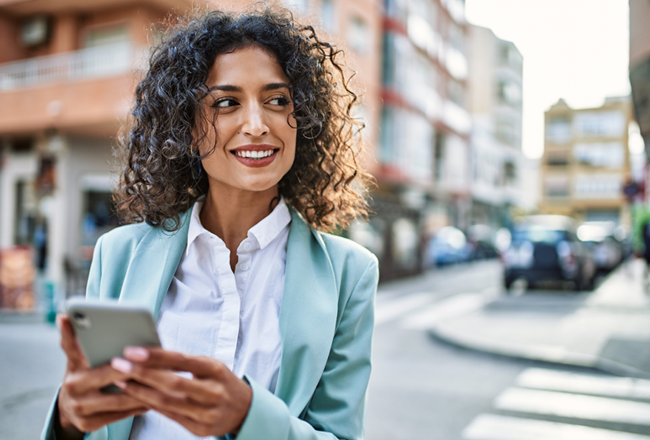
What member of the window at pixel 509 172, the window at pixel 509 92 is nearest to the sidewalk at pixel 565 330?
the window at pixel 509 92

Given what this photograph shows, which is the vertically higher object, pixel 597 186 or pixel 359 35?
pixel 359 35

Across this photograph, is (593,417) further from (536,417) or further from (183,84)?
(183,84)

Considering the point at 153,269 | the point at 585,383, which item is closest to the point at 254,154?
the point at 153,269

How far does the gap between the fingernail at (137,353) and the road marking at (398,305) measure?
380 inches

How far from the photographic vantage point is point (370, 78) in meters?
22.1

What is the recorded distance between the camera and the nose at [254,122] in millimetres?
1567

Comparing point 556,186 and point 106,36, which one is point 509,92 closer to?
point 556,186

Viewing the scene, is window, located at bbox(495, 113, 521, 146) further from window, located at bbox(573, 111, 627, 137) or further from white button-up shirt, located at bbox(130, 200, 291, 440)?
white button-up shirt, located at bbox(130, 200, 291, 440)

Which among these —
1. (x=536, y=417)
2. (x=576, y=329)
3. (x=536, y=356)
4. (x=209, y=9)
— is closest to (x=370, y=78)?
(x=576, y=329)

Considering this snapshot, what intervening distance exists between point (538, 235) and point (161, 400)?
15.2m

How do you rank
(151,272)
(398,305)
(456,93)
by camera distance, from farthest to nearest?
(456,93), (398,305), (151,272)

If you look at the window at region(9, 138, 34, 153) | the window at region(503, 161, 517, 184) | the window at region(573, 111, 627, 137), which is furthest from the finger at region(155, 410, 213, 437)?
the window at region(573, 111, 627, 137)

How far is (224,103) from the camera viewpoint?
5.32 feet

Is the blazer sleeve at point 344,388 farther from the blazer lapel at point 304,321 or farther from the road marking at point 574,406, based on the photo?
the road marking at point 574,406
